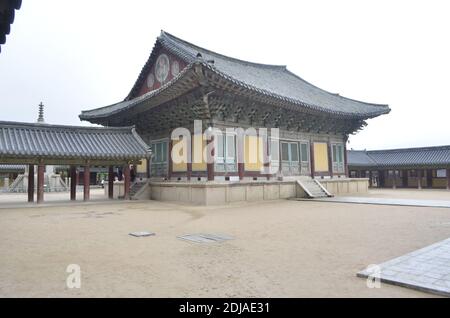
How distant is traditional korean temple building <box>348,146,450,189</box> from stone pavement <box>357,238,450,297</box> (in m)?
28.9

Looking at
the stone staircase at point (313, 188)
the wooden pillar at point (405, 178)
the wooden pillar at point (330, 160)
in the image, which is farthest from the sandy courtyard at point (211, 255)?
the wooden pillar at point (405, 178)

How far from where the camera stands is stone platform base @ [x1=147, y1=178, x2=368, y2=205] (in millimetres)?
14828

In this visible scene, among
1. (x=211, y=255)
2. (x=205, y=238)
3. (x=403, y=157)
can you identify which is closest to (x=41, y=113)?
(x=205, y=238)

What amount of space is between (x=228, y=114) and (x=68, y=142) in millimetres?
8318

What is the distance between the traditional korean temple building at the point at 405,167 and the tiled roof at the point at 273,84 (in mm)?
10152

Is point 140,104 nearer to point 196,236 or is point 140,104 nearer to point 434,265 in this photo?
point 196,236

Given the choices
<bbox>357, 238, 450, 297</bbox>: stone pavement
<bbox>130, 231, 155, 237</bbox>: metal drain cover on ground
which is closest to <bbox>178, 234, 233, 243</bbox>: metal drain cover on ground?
<bbox>130, 231, 155, 237</bbox>: metal drain cover on ground

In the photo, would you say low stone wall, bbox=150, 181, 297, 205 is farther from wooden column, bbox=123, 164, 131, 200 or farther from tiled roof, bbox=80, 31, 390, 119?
tiled roof, bbox=80, 31, 390, 119

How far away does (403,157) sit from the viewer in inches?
1310

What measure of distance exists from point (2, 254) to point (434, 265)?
7.12m

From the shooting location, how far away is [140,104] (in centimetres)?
1816

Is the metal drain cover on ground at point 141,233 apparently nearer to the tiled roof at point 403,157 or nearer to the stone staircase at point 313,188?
the stone staircase at point 313,188

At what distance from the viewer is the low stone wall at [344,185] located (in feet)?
69.3
